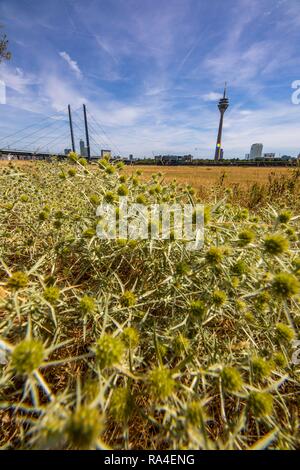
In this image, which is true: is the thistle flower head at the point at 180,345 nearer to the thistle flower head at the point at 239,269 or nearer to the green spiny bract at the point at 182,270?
the green spiny bract at the point at 182,270

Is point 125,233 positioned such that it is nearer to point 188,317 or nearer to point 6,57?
point 188,317

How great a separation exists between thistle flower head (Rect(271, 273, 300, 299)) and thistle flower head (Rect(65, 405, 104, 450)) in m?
0.79

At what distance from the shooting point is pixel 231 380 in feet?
2.36

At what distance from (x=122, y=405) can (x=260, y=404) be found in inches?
18.4

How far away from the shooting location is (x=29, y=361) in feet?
2.03

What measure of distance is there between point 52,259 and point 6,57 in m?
13.4

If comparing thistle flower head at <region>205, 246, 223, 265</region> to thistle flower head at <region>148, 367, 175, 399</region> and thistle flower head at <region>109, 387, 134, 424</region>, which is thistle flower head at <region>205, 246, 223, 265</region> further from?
thistle flower head at <region>109, 387, 134, 424</region>

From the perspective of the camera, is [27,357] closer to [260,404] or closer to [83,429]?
[83,429]

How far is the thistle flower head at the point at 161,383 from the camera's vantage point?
0.67 meters

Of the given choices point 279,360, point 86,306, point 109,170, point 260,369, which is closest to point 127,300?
point 86,306

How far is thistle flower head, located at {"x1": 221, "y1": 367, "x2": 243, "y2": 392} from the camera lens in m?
0.71

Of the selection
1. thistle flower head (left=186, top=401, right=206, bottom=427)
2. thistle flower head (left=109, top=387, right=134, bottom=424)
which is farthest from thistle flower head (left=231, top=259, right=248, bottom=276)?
thistle flower head (left=109, top=387, right=134, bottom=424)
